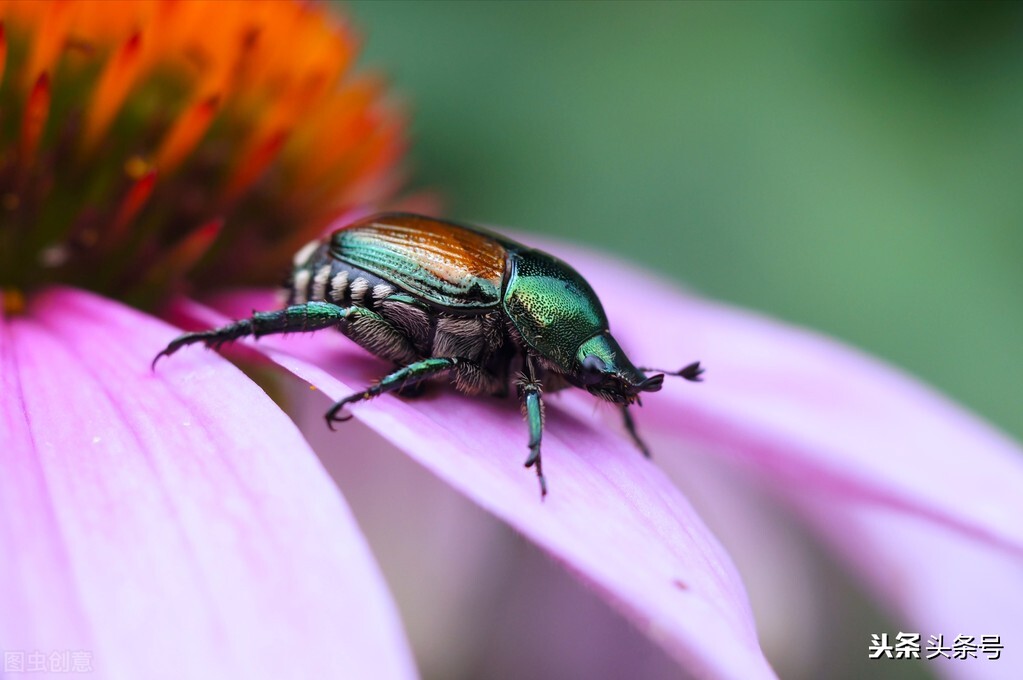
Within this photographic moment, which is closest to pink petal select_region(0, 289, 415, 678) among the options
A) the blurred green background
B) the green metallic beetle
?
the green metallic beetle

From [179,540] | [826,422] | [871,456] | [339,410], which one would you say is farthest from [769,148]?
[179,540]

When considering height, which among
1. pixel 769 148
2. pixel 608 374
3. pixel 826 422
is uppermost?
pixel 769 148

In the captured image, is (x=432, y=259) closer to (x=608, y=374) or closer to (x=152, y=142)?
(x=608, y=374)

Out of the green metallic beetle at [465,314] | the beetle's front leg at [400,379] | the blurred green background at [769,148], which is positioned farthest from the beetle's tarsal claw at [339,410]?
the blurred green background at [769,148]

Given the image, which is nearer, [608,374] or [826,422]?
[608,374]

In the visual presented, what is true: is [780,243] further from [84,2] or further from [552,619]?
[84,2]

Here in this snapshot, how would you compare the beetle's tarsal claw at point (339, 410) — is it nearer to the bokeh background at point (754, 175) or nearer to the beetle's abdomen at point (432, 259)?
the beetle's abdomen at point (432, 259)

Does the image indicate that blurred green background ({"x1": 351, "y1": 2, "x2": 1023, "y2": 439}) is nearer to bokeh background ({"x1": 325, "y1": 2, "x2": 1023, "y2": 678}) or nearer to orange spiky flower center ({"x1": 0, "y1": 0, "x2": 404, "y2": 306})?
bokeh background ({"x1": 325, "y1": 2, "x2": 1023, "y2": 678})
